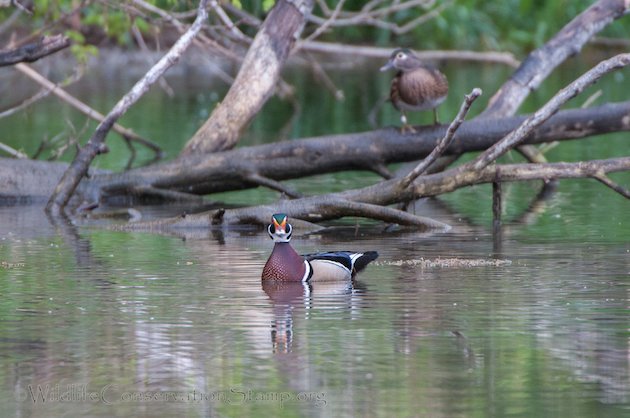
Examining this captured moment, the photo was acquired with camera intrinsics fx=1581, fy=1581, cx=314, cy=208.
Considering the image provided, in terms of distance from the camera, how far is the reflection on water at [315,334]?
6480 millimetres

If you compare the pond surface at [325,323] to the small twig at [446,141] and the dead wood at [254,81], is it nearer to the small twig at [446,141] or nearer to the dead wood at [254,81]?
the small twig at [446,141]

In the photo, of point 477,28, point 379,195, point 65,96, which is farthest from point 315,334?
point 477,28

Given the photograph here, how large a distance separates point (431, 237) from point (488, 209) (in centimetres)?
237

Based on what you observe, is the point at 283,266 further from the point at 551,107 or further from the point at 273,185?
the point at 273,185

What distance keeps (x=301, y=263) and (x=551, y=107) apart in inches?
113

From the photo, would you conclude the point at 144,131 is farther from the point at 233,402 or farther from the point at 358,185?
the point at 233,402

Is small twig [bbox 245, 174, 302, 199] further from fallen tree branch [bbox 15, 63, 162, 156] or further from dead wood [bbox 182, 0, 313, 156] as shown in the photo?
fallen tree branch [bbox 15, 63, 162, 156]

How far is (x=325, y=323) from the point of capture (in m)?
8.23

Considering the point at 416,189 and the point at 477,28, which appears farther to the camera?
the point at 477,28

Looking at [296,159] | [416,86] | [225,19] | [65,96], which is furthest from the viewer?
[65,96]

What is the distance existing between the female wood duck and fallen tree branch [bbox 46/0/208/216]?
375cm

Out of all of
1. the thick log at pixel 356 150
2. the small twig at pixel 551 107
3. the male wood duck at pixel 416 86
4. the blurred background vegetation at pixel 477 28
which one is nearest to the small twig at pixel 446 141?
the small twig at pixel 551 107

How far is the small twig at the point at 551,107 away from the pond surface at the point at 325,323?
2.13 ft

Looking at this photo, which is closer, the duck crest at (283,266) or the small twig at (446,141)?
the duck crest at (283,266)
